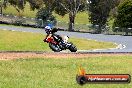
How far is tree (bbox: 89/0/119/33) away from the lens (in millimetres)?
68188

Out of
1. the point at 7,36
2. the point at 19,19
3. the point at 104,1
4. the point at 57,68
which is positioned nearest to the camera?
the point at 57,68

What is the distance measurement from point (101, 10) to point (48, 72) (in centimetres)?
5620

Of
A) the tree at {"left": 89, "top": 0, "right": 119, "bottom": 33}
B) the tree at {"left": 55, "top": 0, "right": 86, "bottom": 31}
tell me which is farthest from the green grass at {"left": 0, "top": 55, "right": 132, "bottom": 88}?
the tree at {"left": 89, "top": 0, "right": 119, "bottom": 33}

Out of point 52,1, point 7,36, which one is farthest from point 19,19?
point 7,36

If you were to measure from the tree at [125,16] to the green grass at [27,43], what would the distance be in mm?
20895

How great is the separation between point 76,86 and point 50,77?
6.50 feet

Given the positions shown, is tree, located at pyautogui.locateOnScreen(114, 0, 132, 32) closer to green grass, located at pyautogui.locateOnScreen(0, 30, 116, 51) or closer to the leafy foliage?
the leafy foliage

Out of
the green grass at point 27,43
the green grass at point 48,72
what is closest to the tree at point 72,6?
the green grass at point 27,43

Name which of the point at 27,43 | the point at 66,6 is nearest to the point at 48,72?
the point at 27,43

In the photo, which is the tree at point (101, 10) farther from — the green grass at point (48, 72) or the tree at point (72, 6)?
the green grass at point (48, 72)

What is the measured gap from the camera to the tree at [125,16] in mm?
57969

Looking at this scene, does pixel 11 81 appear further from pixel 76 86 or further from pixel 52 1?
pixel 52 1

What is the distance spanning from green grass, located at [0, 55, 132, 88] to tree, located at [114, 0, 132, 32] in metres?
41.5

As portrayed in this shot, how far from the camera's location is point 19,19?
208ft
